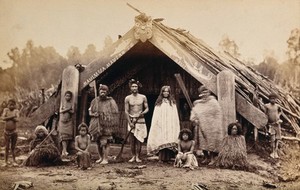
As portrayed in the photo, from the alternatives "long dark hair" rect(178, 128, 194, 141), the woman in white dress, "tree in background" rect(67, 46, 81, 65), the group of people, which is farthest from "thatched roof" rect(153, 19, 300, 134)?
"tree in background" rect(67, 46, 81, 65)

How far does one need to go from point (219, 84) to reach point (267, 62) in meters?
0.82

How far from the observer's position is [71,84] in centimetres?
716

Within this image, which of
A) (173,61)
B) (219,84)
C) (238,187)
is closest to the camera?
(238,187)

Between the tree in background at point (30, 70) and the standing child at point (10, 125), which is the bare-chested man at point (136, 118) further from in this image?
the standing child at point (10, 125)

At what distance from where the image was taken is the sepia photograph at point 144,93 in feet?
22.1

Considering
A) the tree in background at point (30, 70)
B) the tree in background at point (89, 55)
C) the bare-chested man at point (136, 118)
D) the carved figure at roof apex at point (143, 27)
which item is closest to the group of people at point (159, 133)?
the bare-chested man at point (136, 118)

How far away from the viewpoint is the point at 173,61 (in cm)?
723

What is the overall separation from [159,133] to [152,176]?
0.64 metres

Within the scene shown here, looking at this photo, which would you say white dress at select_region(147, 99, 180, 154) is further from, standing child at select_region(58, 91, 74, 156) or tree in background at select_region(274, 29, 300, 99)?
tree in background at select_region(274, 29, 300, 99)

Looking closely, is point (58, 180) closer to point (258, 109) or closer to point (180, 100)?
Answer: point (180, 100)

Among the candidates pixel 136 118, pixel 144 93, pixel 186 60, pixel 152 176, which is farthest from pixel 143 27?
pixel 152 176

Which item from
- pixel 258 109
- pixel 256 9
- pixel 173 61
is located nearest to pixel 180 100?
pixel 173 61

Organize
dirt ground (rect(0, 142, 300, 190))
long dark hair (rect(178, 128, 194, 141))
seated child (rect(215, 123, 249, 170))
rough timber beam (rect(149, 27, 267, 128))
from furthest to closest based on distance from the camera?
1. rough timber beam (rect(149, 27, 267, 128))
2. long dark hair (rect(178, 128, 194, 141))
3. seated child (rect(215, 123, 249, 170))
4. dirt ground (rect(0, 142, 300, 190))

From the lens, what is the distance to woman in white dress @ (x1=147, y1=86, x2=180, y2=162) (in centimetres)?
688
